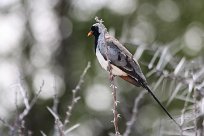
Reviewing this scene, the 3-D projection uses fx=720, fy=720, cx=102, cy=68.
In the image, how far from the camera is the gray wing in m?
4.96

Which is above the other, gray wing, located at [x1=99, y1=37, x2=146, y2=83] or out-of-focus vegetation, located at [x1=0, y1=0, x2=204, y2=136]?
Answer: gray wing, located at [x1=99, y1=37, x2=146, y2=83]

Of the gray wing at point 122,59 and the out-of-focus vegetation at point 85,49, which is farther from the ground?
the gray wing at point 122,59

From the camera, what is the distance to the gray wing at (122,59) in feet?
16.3

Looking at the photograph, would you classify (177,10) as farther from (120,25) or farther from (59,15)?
(59,15)

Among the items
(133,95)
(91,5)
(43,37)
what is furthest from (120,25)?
(43,37)

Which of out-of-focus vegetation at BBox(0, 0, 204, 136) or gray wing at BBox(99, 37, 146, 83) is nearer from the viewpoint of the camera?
gray wing at BBox(99, 37, 146, 83)

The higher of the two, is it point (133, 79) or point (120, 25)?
point (133, 79)

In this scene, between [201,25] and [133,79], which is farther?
[201,25]

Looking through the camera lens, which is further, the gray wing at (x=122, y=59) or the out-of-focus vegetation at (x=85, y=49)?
the out-of-focus vegetation at (x=85, y=49)

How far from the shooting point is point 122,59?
5.03 m

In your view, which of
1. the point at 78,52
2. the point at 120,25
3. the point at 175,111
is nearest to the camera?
the point at 175,111

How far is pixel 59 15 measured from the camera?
51.3 ft

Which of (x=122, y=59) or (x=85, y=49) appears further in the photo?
(x=85, y=49)

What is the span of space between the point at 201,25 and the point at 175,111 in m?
1.96
